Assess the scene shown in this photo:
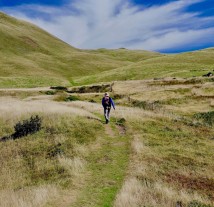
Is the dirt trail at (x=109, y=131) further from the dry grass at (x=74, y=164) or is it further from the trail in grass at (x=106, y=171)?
the dry grass at (x=74, y=164)

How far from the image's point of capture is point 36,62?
461ft

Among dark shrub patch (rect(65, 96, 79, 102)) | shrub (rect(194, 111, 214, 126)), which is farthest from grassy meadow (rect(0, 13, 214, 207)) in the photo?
dark shrub patch (rect(65, 96, 79, 102))

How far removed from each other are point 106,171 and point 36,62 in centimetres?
12883

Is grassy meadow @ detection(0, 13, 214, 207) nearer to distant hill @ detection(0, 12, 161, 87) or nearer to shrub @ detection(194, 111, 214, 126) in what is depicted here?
shrub @ detection(194, 111, 214, 126)

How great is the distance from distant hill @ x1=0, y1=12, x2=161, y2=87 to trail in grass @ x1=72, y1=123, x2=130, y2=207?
241 feet

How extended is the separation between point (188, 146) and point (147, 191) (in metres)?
8.90

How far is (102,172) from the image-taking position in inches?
661

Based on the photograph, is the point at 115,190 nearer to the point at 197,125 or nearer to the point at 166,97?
the point at 197,125

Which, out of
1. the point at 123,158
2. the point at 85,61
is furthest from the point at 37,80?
the point at 123,158

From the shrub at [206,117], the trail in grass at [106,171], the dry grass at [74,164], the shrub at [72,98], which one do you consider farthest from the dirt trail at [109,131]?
the shrub at [72,98]

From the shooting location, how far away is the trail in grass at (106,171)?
533 inches

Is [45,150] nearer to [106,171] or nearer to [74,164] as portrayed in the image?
[74,164]

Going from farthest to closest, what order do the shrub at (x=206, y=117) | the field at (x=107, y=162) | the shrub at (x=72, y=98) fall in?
the shrub at (x=72, y=98)
the shrub at (x=206, y=117)
the field at (x=107, y=162)

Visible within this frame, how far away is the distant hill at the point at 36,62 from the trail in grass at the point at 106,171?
241 feet
